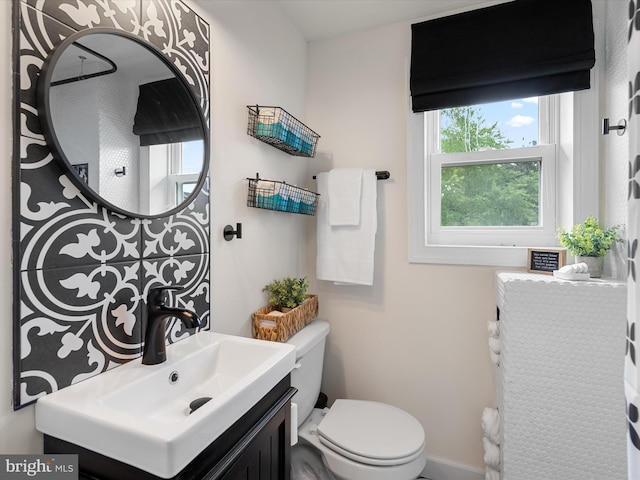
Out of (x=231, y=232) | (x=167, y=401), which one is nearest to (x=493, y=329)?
(x=231, y=232)

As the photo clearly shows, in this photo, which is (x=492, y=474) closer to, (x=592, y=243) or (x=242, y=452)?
(x=592, y=243)

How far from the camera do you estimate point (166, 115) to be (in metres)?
1.03

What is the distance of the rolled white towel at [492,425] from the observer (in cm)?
141

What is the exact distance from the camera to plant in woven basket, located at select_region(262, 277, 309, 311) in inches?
60.0

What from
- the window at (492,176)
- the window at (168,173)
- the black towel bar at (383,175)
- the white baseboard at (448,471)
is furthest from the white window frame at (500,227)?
the window at (168,173)

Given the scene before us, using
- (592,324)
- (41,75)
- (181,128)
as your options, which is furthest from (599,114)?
(41,75)

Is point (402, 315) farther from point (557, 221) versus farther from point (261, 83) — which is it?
point (261, 83)

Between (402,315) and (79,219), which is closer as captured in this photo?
(79,219)

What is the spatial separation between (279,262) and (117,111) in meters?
0.97

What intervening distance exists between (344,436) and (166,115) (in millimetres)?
1366

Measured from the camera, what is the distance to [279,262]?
5.46 ft

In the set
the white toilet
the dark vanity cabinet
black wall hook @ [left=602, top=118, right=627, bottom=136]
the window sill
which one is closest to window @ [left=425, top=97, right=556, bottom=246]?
the window sill

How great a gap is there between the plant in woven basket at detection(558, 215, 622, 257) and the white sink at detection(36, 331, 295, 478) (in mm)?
1178

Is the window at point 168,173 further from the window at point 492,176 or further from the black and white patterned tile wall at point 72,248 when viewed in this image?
the window at point 492,176
